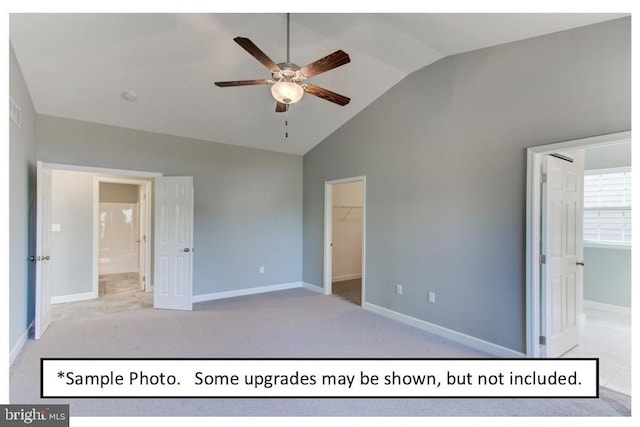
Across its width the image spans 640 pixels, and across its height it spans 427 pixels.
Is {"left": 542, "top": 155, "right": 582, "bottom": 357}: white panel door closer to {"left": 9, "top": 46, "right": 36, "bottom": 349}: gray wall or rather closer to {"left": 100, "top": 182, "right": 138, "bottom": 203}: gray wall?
{"left": 9, "top": 46, "right": 36, "bottom": 349}: gray wall

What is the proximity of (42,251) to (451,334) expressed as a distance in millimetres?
4608

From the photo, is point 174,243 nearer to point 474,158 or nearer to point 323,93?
point 323,93

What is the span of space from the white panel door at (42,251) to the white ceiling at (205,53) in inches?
38.0

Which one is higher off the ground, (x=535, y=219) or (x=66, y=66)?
(x=66, y=66)

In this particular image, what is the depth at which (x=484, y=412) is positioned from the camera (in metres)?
2.08

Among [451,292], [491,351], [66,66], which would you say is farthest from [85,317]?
[491,351]

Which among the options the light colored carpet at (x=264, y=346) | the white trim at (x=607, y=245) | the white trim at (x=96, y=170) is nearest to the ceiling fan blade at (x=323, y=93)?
the light colored carpet at (x=264, y=346)

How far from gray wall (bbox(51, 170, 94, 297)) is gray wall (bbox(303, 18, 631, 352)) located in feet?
14.8

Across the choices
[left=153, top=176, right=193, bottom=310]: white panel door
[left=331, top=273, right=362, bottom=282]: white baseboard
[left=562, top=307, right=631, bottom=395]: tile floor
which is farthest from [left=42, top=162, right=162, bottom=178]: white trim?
[left=562, top=307, right=631, bottom=395]: tile floor

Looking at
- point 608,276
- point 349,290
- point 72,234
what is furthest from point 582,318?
point 72,234

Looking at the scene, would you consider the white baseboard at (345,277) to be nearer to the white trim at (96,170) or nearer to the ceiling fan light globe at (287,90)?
the white trim at (96,170)

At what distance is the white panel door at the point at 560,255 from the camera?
2.74m

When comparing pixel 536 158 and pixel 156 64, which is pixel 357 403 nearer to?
pixel 536 158
